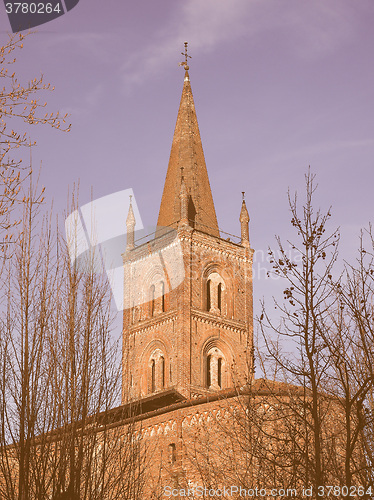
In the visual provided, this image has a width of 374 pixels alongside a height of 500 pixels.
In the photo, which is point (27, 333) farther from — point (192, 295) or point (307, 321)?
point (192, 295)

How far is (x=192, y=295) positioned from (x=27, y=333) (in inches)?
1223

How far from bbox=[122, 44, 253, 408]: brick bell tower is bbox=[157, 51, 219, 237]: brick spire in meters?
0.07

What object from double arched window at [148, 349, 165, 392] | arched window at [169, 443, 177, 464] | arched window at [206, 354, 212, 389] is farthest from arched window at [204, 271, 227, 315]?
arched window at [169, 443, 177, 464]

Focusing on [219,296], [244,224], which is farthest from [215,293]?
[244,224]

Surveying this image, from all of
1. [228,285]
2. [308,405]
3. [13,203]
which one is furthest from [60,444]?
[228,285]

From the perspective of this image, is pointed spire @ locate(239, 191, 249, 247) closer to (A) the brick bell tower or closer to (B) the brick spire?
(A) the brick bell tower

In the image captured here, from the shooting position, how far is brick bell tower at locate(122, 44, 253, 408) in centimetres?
4247

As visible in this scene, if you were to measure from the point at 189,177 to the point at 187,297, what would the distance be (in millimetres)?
8365

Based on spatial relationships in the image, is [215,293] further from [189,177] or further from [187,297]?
[189,177]

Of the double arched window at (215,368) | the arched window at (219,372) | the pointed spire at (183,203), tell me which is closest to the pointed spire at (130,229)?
the pointed spire at (183,203)

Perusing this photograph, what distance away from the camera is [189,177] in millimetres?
47281

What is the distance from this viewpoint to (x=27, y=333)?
491 inches

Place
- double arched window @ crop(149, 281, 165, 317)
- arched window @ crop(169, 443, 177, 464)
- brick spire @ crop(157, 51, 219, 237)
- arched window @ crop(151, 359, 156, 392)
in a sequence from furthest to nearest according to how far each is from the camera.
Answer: brick spire @ crop(157, 51, 219, 237) < double arched window @ crop(149, 281, 165, 317) < arched window @ crop(151, 359, 156, 392) < arched window @ crop(169, 443, 177, 464)

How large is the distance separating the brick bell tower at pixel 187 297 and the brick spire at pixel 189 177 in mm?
69
